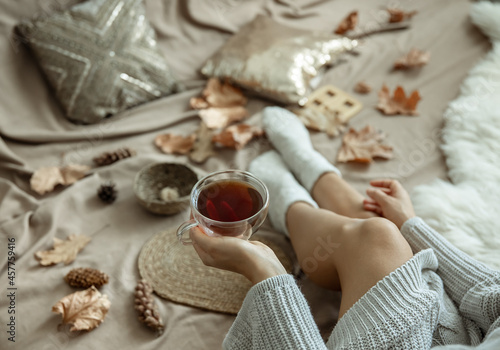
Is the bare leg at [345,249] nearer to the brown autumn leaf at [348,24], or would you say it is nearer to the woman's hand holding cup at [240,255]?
the woman's hand holding cup at [240,255]

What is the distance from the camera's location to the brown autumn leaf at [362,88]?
5.24 feet

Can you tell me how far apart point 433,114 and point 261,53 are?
64 centimetres

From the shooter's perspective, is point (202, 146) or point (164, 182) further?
point (202, 146)

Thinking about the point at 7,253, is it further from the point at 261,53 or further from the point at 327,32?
the point at 327,32

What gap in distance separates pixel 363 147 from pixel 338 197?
12.0 inches

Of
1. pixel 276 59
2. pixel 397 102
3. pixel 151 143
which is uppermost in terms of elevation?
pixel 276 59

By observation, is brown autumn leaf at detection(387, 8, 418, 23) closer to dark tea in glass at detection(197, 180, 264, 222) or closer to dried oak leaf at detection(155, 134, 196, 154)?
dried oak leaf at detection(155, 134, 196, 154)

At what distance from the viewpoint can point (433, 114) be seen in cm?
150

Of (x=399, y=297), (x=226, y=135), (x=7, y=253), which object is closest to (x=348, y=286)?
(x=399, y=297)

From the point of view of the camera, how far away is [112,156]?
4.42ft

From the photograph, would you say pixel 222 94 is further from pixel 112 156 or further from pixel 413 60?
pixel 413 60

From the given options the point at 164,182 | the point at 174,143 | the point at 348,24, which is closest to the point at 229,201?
the point at 164,182

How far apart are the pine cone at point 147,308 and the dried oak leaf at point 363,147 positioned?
2.34 ft

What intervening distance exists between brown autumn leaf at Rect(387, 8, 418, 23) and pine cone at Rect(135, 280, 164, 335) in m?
1.50
